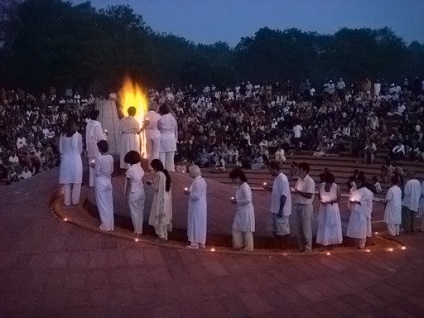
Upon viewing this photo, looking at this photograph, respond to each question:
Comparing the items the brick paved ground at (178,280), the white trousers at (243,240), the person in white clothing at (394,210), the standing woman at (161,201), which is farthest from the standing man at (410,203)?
the standing woman at (161,201)

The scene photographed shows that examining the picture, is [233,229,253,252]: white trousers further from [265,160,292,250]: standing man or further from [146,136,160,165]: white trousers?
[146,136,160,165]: white trousers

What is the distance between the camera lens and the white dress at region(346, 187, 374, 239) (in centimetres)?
1025

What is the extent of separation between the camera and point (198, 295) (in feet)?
22.6

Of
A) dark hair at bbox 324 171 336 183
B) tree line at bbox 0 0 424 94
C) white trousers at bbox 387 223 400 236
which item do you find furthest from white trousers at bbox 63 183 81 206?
tree line at bbox 0 0 424 94

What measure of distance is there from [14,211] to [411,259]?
23.2ft

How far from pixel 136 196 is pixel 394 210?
5.89m

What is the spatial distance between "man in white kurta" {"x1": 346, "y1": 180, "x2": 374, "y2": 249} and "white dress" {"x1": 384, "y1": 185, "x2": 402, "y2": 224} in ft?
5.09

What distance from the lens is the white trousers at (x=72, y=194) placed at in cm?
1022

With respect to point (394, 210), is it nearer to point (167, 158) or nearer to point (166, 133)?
point (167, 158)

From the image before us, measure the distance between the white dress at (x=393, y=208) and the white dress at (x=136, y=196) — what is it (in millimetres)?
5641

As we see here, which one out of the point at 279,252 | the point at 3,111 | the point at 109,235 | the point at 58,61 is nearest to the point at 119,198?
the point at 109,235

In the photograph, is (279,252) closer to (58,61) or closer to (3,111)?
(3,111)

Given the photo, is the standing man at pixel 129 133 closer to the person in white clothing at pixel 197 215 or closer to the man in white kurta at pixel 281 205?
the person in white clothing at pixel 197 215

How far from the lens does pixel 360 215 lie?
10297 mm
